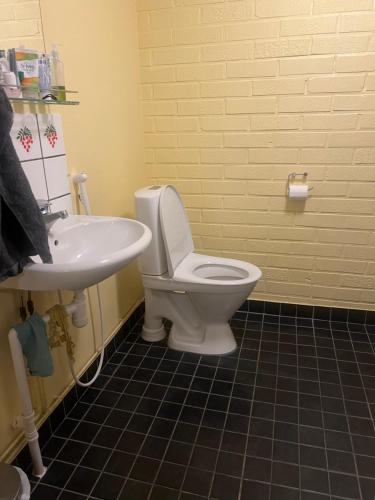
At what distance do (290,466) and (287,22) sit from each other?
2.08 m

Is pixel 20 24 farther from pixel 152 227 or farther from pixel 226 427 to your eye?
pixel 226 427

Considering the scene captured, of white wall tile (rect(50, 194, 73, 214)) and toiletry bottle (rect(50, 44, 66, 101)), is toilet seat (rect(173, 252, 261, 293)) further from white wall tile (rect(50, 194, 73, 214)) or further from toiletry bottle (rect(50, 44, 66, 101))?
toiletry bottle (rect(50, 44, 66, 101))

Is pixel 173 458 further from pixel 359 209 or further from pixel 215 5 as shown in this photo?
pixel 215 5

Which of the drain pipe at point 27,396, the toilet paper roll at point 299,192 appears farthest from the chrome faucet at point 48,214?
the toilet paper roll at point 299,192

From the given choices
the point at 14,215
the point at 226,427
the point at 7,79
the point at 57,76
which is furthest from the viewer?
the point at 226,427

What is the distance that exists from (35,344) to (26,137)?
2.35ft

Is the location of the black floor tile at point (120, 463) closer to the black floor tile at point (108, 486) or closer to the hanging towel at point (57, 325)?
the black floor tile at point (108, 486)

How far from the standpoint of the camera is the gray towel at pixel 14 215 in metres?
0.93

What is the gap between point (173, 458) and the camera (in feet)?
4.70

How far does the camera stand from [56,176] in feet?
4.81

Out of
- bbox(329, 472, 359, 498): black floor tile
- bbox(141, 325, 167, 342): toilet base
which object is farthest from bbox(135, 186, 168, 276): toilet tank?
bbox(329, 472, 359, 498): black floor tile

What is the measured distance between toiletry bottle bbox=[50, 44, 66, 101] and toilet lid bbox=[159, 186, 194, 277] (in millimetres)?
704

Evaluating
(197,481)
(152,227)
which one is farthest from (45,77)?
(197,481)

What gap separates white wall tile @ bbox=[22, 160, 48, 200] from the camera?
1.32m
